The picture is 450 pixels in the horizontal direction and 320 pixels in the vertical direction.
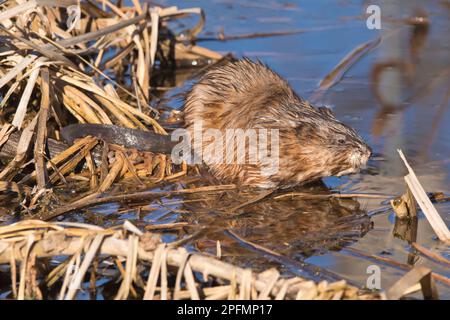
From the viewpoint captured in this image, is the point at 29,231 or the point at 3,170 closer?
the point at 29,231

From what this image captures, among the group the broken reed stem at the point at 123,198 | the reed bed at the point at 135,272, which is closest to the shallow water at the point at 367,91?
the broken reed stem at the point at 123,198

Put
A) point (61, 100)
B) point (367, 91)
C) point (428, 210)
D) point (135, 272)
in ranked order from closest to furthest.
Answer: point (135, 272), point (428, 210), point (61, 100), point (367, 91)

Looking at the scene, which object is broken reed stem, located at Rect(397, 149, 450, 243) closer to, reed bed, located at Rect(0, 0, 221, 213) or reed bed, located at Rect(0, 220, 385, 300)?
reed bed, located at Rect(0, 220, 385, 300)

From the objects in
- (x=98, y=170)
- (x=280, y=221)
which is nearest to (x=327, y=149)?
(x=280, y=221)

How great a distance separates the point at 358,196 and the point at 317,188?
234 millimetres

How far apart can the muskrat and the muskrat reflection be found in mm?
128

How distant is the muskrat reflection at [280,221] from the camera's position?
3.79 meters

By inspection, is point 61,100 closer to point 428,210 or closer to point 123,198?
point 123,198

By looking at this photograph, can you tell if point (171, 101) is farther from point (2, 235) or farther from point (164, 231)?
point (2, 235)

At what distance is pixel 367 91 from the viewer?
5816 mm

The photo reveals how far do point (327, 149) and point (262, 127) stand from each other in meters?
0.33

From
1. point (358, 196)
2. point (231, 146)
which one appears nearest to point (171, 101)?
point (231, 146)

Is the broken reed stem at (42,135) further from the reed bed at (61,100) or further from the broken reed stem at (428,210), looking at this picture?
the broken reed stem at (428,210)
